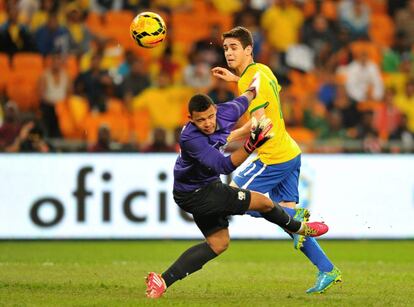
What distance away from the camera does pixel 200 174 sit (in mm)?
9438

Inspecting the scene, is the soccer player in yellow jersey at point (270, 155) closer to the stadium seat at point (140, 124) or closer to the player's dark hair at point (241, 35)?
the player's dark hair at point (241, 35)

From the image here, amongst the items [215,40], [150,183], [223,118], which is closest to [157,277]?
[223,118]

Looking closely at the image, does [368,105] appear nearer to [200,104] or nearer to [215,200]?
[215,200]

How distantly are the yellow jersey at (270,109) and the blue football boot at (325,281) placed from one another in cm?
122

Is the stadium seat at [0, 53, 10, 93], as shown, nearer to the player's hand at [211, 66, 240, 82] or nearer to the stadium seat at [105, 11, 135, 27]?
the stadium seat at [105, 11, 135, 27]

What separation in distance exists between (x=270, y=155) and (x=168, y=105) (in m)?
9.26

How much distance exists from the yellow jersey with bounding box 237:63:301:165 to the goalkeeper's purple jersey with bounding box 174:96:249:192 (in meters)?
0.55

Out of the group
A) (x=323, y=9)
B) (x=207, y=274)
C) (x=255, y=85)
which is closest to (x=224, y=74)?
(x=255, y=85)

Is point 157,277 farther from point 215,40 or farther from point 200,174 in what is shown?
point 215,40

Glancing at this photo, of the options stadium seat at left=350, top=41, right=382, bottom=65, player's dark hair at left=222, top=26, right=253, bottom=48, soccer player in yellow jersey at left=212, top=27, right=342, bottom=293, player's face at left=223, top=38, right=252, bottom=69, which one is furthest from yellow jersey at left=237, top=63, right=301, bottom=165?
stadium seat at left=350, top=41, right=382, bottom=65

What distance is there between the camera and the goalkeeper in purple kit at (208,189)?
9.14 metres

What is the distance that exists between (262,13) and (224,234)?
13.0 m

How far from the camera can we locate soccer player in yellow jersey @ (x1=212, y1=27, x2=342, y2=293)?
10.2m

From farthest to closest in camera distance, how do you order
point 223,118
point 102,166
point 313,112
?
1. point 313,112
2. point 102,166
3. point 223,118
